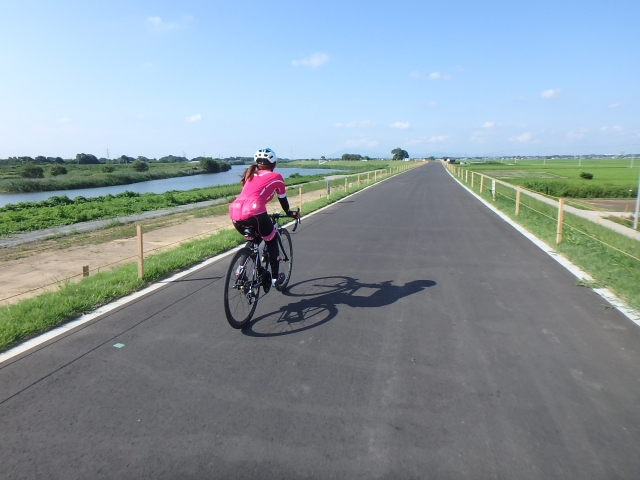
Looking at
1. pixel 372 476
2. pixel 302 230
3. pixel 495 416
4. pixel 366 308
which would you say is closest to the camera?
pixel 372 476

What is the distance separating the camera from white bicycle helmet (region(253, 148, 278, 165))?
523cm

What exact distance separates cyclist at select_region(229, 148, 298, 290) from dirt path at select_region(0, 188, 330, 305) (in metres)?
3.07

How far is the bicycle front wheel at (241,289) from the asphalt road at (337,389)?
16 centimetres

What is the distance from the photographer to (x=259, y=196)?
498cm

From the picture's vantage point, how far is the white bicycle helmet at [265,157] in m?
5.23

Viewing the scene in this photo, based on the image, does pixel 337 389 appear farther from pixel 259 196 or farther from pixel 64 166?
pixel 64 166

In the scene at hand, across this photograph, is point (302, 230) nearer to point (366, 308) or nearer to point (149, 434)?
point (366, 308)

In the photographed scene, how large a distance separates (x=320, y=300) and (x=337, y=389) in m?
2.33

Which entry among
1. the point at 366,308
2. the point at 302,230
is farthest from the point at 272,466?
the point at 302,230

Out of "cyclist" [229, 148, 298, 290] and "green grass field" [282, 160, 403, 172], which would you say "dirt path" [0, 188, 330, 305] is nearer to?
"cyclist" [229, 148, 298, 290]

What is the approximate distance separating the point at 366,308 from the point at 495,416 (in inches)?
98.5

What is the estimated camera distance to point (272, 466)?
265 cm

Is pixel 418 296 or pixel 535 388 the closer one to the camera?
pixel 535 388

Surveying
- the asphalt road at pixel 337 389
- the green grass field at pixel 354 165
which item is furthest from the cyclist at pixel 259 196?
the green grass field at pixel 354 165
